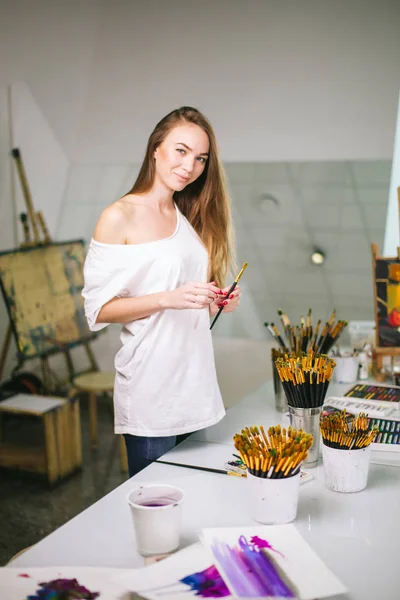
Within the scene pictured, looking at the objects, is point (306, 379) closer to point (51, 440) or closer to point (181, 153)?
point (181, 153)

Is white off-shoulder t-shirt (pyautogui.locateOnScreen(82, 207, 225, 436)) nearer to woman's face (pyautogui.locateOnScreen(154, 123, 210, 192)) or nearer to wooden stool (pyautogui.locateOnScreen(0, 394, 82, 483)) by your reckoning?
woman's face (pyautogui.locateOnScreen(154, 123, 210, 192))

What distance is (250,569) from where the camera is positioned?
3.68ft

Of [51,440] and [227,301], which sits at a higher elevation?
[227,301]

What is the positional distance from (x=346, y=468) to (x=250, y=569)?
40 centimetres

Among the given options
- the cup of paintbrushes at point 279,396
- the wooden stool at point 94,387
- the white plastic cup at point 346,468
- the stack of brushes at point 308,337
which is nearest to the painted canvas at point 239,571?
the white plastic cup at point 346,468

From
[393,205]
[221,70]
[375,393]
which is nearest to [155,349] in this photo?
[375,393]

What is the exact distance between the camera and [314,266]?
12.9 ft

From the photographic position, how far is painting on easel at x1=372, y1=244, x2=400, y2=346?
247cm

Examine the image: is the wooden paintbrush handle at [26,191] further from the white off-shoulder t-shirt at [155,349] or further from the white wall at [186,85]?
the white off-shoulder t-shirt at [155,349]

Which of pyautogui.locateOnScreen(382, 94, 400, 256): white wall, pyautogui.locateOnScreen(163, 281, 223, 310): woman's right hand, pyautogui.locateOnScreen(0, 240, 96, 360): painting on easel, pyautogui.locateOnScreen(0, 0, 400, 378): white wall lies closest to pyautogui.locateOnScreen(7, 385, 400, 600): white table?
pyautogui.locateOnScreen(163, 281, 223, 310): woman's right hand

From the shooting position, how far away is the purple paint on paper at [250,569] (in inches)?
42.0

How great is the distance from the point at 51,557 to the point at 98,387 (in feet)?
8.67

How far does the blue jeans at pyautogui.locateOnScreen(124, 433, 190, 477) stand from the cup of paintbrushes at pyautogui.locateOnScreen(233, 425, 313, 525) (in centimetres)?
59

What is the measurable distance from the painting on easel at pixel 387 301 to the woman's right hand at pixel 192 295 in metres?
0.95
